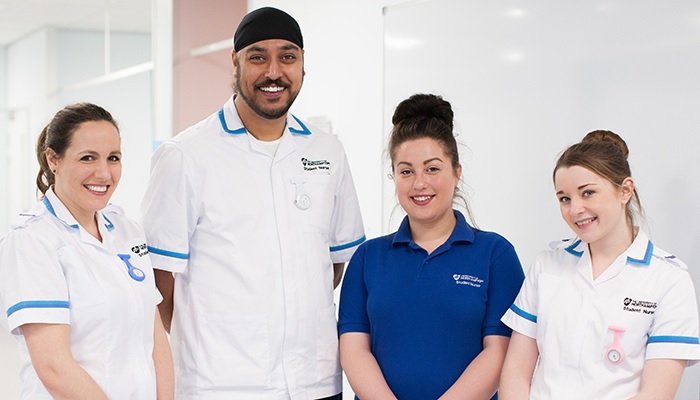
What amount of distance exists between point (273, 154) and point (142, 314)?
524 mm


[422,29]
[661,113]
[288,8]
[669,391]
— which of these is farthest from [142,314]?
[288,8]

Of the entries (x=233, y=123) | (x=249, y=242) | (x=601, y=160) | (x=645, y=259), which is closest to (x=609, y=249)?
(x=645, y=259)

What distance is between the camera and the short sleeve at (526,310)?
170 cm

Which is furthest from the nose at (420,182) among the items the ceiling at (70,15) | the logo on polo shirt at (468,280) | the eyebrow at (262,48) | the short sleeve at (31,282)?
the ceiling at (70,15)

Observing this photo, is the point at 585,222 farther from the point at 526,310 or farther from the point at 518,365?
the point at 518,365

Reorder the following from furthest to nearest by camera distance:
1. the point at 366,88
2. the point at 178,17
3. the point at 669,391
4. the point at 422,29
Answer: the point at 178,17 < the point at 366,88 < the point at 422,29 < the point at 669,391

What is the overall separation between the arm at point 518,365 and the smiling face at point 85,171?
3.23 ft

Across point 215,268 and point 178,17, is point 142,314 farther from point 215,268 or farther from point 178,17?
point 178,17

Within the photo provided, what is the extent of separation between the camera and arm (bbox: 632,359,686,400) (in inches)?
58.4

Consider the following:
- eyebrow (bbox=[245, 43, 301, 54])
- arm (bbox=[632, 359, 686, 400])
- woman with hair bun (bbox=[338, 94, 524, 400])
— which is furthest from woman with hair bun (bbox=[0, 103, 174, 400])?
arm (bbox=[632, 359, 686, 400])

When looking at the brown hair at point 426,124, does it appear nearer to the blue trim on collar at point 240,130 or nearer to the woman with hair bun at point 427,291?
the woman with hair bun at point 427,291

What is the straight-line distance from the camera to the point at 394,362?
5.94ft

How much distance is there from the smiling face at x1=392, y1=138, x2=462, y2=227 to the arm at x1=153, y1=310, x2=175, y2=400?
26.4 inches

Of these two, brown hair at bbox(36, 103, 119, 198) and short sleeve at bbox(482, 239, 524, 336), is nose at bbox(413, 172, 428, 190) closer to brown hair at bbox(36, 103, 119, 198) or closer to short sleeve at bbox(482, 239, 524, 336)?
short sleeve at bbox(482, 239, 524, 336)
